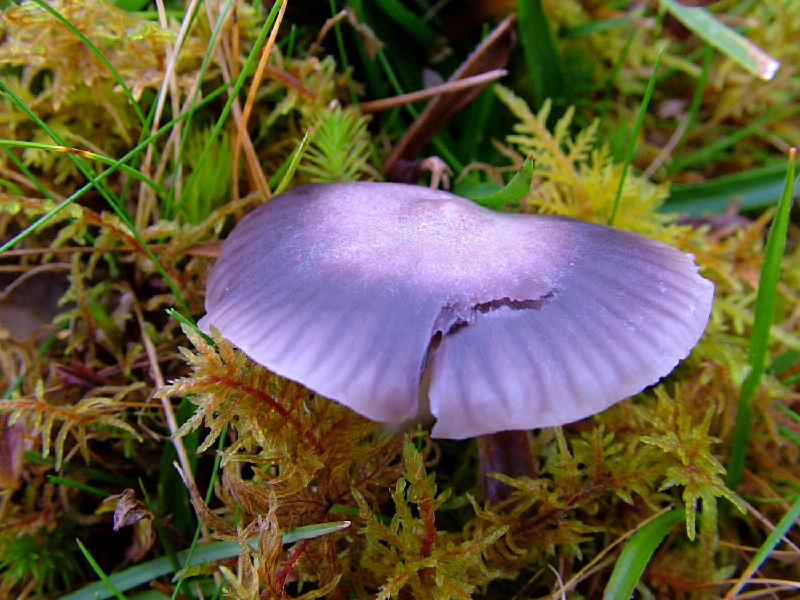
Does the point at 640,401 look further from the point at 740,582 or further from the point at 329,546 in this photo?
the point at 329,546

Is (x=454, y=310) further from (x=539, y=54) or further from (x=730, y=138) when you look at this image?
(x=730, y=138)

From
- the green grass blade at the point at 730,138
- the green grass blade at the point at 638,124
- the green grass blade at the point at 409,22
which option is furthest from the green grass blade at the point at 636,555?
the green grass blade at the point at 409,22

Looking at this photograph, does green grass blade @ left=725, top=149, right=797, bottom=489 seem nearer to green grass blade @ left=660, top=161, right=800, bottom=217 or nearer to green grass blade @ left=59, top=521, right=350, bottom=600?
green grass blade @ left=660, top=161, right=800, bottom=217

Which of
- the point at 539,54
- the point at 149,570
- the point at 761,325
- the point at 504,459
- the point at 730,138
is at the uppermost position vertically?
the point at 539,54

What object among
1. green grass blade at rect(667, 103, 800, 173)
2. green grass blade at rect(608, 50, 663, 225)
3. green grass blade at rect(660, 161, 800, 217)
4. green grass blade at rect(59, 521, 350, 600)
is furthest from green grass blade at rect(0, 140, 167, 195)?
green grass blade at rect(667, 103, 800, 173)

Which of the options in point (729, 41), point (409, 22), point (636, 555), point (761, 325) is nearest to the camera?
point (636, 555)

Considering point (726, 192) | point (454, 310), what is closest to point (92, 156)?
point (454, 310)
